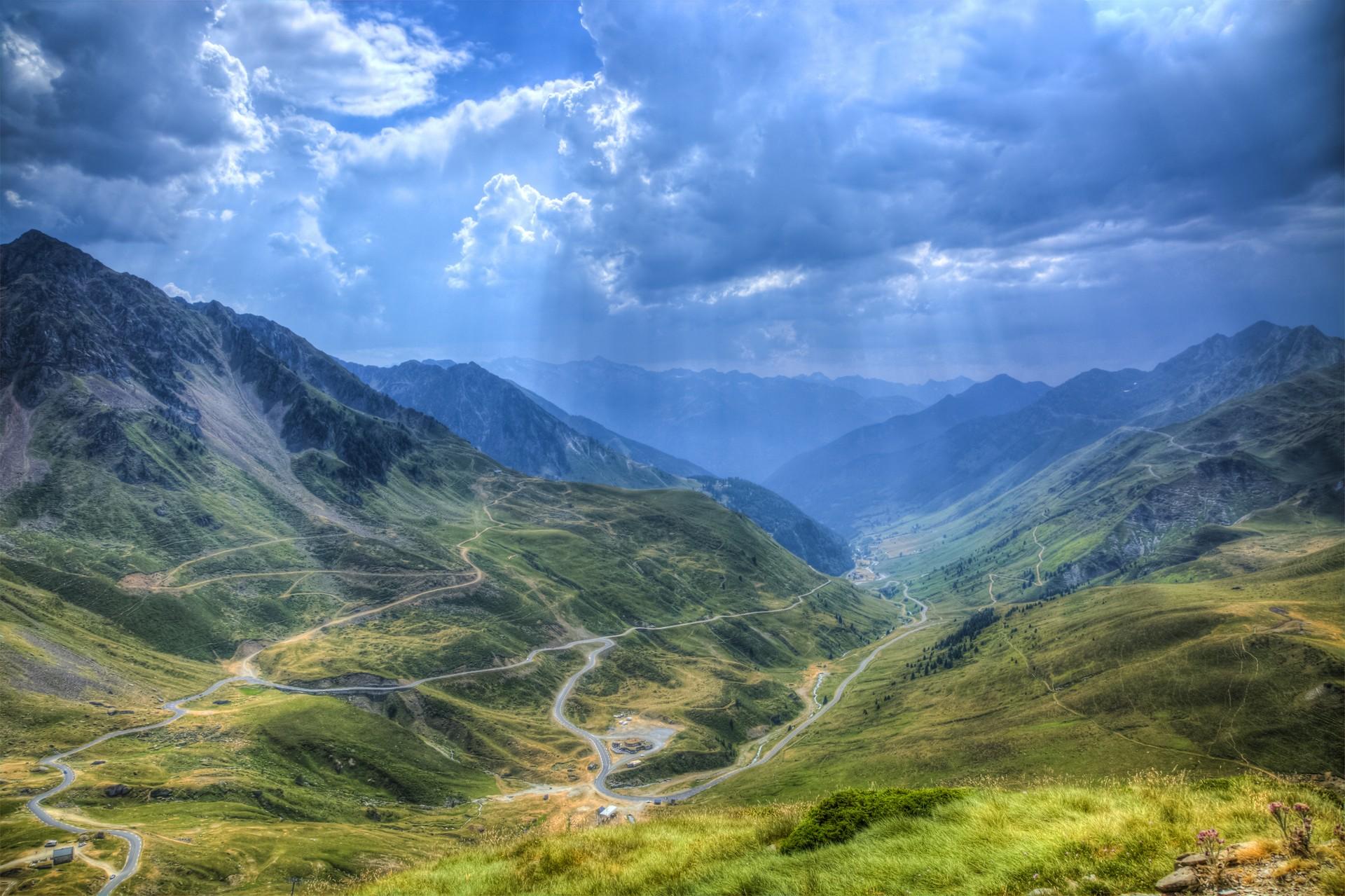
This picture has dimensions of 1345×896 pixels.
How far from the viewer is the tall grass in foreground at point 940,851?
14086mm

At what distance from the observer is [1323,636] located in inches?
6260

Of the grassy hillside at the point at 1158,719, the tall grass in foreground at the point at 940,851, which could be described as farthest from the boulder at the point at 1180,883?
the grassy hillside at the point at 1158,719

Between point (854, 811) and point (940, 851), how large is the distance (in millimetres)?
4766

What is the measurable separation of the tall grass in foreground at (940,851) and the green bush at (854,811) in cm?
54

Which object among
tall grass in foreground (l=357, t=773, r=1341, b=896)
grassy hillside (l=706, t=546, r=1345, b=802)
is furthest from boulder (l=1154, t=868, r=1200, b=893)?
grassy hillside (l=706, t=546, r=1345, b=802)

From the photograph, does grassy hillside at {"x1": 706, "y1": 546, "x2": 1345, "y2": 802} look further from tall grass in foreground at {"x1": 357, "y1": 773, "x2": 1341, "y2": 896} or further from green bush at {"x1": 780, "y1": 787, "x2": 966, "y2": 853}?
tall grass in foreground at {"x1": 357, "y1": 773, "x2": 1341, "y2": 896}

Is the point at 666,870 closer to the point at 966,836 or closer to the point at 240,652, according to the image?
the point at 966,836

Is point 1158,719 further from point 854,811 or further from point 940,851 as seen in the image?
point 940,851

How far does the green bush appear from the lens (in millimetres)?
19797

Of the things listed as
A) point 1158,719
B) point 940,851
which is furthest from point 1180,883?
point 1158,719

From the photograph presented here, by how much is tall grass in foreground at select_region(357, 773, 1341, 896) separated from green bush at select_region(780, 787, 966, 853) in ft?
1.78

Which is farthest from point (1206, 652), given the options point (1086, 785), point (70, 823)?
point (70, 823)

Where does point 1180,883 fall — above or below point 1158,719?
above

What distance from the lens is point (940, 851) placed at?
16.6 metres
